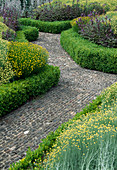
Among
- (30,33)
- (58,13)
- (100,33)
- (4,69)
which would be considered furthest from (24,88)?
(58,13)

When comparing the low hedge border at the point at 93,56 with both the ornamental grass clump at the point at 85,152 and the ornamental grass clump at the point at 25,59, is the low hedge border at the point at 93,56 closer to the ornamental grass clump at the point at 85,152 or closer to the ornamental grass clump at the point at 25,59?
the ornamental grass clump at the point at 25,59

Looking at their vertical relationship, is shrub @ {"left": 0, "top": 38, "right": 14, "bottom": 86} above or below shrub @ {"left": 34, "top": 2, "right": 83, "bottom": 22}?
below

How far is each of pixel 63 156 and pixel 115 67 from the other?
5505 millimetres

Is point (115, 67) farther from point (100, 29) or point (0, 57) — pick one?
point (0, 57)

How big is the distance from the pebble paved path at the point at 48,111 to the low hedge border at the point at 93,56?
0.23 metres

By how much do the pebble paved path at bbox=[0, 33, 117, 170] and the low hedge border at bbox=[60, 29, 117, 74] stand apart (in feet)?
0.76

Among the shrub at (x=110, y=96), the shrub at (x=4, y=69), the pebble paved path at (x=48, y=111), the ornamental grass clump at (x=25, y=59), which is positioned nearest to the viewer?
the pebble paved path at (x=48, y=111)

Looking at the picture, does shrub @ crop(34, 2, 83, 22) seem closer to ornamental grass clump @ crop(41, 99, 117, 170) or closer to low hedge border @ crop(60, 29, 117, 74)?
low hedge border @ crop(60, 29, 117, 74)

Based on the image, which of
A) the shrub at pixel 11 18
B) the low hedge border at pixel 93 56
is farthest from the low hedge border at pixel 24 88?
the shrub at pixel 11 18

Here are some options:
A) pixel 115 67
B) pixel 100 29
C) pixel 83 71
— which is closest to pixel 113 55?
pixel 115 67

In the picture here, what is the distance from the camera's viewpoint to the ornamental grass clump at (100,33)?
8.56 m

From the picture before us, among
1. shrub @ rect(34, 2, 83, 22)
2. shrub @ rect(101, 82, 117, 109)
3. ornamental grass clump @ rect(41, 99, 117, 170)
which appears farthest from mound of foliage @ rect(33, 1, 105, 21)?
ornamental grass clump @ rect(41, 99, 117, 170)

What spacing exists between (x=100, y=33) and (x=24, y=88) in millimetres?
4689

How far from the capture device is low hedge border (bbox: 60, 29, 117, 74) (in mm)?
7676
